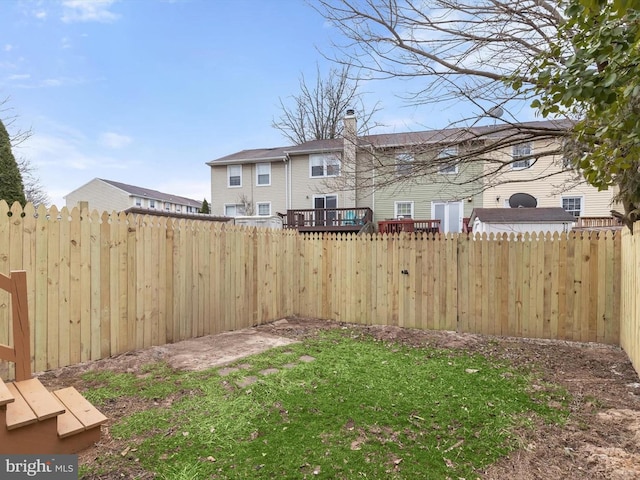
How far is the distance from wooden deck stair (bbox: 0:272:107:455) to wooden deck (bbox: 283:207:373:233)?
41.5 feet

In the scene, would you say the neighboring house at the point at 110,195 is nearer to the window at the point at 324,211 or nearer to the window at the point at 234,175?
the window at the point at 234,175

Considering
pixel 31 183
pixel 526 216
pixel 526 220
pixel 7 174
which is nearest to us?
pixel 7 174

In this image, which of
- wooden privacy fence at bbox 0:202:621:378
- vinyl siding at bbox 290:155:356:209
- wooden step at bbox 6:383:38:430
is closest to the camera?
wooden step at bbox 6:383:38:430

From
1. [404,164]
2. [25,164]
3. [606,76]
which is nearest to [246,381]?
[606,76]

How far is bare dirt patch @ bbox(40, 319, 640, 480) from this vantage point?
2258 mm

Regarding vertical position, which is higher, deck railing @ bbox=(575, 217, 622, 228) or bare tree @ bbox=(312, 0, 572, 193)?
bare tree @ bbox=(312, 0, 572, 193)

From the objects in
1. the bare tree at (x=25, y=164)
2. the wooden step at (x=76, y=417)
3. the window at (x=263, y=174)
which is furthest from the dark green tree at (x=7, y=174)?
the window at (x=263, y=174)

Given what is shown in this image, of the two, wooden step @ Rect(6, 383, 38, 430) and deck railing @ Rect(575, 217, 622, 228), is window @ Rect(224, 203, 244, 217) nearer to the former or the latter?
deck railing @ Rect(575, 217, 622, 228)

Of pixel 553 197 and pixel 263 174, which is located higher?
pixel 263 174

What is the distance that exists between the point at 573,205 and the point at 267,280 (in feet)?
49.6

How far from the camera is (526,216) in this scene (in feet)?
38.4

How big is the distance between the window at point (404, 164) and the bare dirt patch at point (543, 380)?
2.79m

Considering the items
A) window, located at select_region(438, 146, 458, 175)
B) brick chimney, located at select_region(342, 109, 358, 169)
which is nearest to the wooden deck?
brick chimney, located at select_region(342, 109, 358, 169)

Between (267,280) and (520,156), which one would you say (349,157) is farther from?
(520,156)
